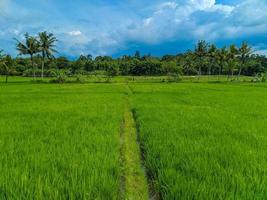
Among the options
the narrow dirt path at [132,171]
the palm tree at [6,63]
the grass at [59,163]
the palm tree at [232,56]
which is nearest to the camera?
the grass at [59,163]

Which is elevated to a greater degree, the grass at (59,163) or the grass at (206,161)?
the grass at (206,161)

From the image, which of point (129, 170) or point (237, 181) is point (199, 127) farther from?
point (237, 181)

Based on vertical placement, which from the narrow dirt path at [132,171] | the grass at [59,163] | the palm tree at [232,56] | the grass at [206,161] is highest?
the palm tree at [232,56]

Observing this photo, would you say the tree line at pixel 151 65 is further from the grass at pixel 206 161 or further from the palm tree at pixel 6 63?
the grass at pixel 206 161

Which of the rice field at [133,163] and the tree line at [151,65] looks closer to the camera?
the rice field at [133,163]

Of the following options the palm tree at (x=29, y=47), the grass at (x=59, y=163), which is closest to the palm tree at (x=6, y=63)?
the palm tree at (x=29, y=47)

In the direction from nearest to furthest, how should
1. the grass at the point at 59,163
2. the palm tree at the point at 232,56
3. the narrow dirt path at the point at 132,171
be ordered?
the grass at the point at 59,163
the narrow dirt path at the point at 132,171
the palm tree at the point at 232,56

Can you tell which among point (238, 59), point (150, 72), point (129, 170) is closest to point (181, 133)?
point (129, 170)

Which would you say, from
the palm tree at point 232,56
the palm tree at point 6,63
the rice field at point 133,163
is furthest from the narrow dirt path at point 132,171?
the palm tree at point 232,56

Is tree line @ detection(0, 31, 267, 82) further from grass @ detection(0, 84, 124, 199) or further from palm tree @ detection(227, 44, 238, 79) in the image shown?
grass @ detection(0, 84, 124, 199)

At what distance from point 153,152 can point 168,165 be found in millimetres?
776

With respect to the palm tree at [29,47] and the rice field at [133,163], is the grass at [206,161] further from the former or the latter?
the palm tree at [29,47]

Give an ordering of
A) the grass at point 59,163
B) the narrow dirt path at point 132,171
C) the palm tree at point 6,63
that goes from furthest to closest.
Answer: the palm tree at point 6,63 < the narrow dirt path at point 132,171 < the grass at point 59,163

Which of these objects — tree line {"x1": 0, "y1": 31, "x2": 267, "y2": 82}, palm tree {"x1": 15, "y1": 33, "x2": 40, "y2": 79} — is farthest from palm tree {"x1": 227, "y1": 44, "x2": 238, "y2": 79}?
palm tree {"x1": 15, "y1": 33, "x2": 40, "y2": 79}
